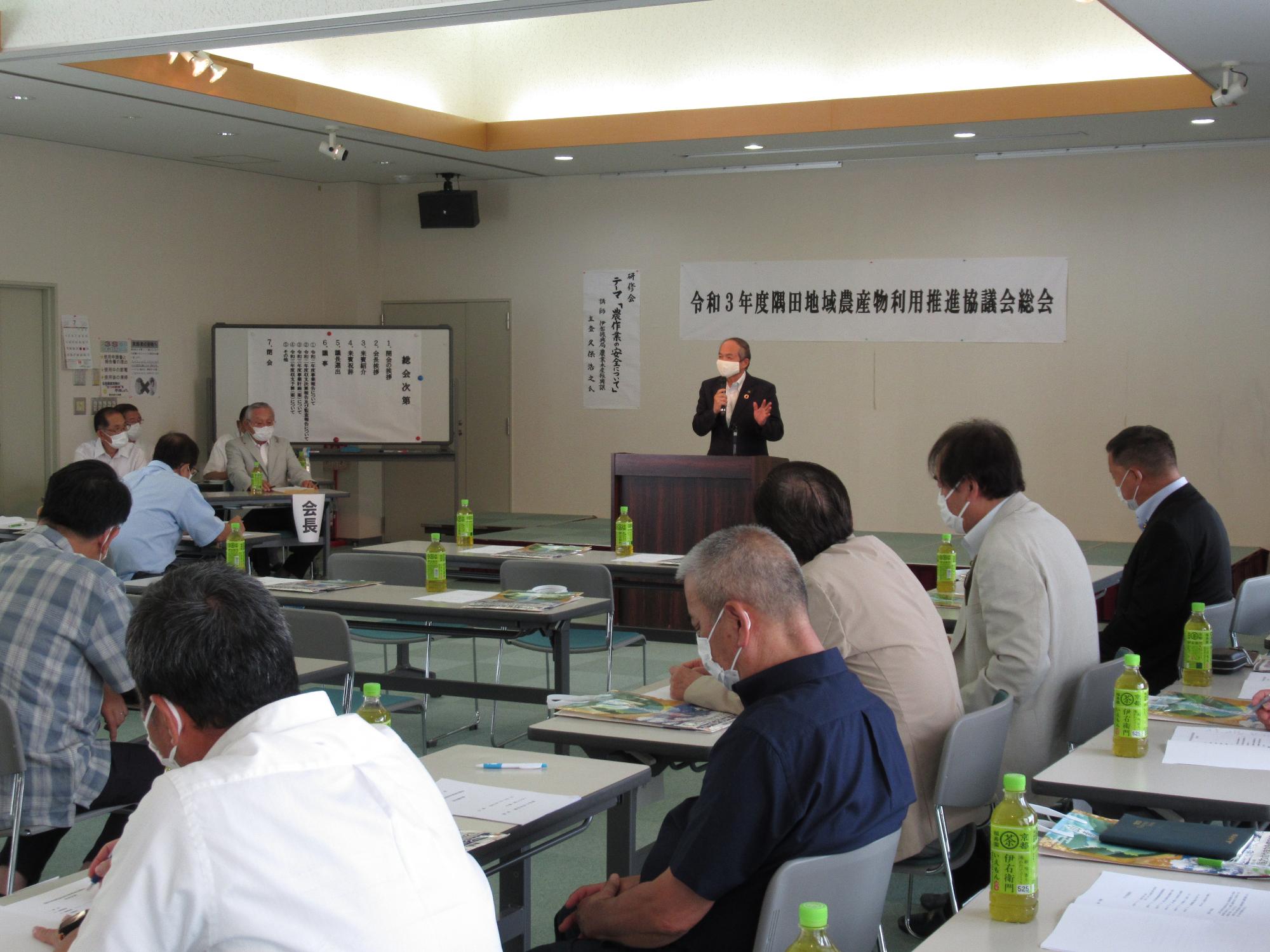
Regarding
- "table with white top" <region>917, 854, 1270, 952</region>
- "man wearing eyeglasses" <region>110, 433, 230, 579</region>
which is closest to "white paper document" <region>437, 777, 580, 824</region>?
"table with white top" <region>917, 854, 1270, 952</region>

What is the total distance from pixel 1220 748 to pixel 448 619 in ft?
9.25

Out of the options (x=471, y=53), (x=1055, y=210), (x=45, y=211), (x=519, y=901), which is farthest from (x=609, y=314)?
(x=519, y=901)

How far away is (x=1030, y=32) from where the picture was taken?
351 inches

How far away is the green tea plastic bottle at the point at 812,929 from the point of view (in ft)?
4.99

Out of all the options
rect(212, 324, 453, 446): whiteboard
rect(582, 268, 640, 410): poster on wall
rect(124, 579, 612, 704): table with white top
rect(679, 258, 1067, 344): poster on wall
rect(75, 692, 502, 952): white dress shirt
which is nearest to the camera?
rect(75, 692, 502, 952): white dress shirt

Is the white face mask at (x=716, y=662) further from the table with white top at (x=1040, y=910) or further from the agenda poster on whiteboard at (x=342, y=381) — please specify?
the agenda poster on whiteboard at (x=342, y=381)

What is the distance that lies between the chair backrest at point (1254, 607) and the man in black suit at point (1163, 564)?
107 millimetres

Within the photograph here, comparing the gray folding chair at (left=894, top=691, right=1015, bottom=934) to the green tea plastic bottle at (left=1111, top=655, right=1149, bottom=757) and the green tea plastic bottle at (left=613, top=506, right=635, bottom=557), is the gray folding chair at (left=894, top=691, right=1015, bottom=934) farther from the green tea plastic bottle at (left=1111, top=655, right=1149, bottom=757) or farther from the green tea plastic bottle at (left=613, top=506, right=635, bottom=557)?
the green tea plastic bottle at (left=613, top=506, right=635, bottom=557)

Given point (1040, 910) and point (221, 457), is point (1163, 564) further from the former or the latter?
point (221, 457)

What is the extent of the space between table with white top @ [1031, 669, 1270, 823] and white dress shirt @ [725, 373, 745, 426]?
5.08 m

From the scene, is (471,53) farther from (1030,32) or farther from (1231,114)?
(1231,114)

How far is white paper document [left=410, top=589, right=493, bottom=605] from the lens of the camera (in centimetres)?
488

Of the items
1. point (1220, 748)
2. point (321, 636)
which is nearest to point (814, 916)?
point (1220, 748)

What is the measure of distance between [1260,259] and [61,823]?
8.75 metres
